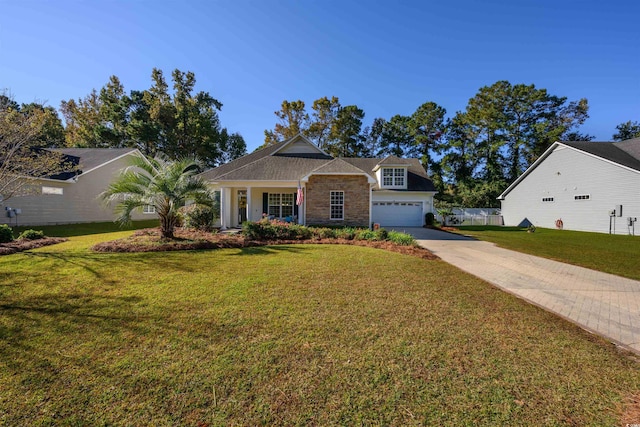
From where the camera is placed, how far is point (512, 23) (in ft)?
41.2

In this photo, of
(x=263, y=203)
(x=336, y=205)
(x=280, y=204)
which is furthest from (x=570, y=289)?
(x=263, y=203)

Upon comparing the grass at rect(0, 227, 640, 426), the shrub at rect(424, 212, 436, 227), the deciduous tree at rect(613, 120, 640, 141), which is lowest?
the grass at rect(0, 227, 640, 426)

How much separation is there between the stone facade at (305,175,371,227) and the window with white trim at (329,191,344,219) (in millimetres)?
186

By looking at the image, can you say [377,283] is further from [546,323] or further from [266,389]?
[266,389]

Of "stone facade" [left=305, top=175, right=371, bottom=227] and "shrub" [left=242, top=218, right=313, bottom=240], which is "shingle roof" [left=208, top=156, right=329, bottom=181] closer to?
"stone facade" [left=305, top=175, right=371, bottom=227]

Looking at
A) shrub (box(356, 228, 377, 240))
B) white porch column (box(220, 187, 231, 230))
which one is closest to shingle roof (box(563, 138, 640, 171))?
shrub (box(356, 228, 377, 240))

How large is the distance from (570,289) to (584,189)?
1868 centimetres

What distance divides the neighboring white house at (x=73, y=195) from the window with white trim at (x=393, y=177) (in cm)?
1886

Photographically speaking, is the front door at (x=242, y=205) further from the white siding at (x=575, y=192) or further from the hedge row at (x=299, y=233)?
the white siding at (x=575, y=192)

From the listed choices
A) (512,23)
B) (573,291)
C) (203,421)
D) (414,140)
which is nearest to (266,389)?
(203,421)

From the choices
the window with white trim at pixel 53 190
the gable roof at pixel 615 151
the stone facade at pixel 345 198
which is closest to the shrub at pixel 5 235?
the window with white trim at pixel 53 190

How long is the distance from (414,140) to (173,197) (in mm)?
35027

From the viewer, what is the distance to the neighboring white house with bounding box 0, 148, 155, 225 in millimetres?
15359

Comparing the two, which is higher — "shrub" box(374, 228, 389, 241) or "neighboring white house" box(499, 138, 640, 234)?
"neighboring white house" box(499, 138, 640, 234)
